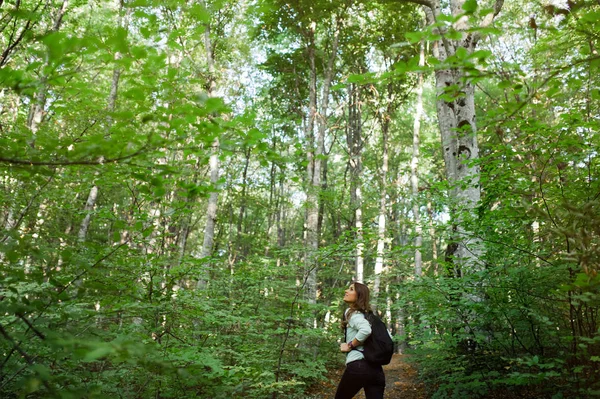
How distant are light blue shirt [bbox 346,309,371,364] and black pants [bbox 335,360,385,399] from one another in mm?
67

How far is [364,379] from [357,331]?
1.53 feet

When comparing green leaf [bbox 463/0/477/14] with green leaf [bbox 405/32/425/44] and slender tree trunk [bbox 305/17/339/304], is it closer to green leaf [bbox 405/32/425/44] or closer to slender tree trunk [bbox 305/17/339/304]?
green leaf [bbox 405/32/425/44]

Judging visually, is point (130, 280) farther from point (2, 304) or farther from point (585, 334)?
point (585, 334)

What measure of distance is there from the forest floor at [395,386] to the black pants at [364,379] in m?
3.42

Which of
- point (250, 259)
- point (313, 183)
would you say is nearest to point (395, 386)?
point (250, 259)

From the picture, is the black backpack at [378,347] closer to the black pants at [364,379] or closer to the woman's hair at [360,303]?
the black pants at [364,379]

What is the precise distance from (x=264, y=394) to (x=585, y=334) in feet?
14.9

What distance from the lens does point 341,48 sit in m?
14.0

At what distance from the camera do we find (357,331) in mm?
3820

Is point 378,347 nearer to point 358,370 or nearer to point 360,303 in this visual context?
point 358,370

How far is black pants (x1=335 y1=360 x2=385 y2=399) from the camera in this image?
360 cm

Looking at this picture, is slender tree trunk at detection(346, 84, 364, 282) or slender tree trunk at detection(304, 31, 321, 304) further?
slender tree trunk at detection(346, 84, 364, 282)

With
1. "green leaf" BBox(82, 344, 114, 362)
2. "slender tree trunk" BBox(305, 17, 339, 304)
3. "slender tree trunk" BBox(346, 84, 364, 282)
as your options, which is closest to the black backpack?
"green leaf" BBox(82, 344, 114, 362)

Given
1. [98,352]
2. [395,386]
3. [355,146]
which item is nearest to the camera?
[98,352]
